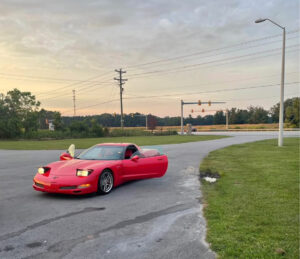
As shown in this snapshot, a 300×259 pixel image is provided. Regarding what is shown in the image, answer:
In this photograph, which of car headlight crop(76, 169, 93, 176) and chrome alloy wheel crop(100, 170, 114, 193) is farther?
chrome alloy wheel crop(100, 170, 114, 193)

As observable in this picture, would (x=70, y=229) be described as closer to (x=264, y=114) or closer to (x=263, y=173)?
(x=263, y=173)

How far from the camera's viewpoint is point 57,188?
6.51m

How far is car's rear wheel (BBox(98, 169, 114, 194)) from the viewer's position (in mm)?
6961

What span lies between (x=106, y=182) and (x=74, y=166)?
0.86 m

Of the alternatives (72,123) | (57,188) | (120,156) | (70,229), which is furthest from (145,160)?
(72,123)

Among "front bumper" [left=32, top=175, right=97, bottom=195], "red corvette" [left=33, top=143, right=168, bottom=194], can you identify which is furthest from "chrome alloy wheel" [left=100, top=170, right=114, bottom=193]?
"front bumper" [left=32, top=175, right=97, bottom=195]

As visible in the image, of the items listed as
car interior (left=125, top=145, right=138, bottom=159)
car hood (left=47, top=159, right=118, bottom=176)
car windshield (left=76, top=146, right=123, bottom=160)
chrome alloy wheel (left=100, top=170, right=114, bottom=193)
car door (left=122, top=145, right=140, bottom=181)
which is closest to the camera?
car hood (left=47, top=159, right=118, bottom=176)

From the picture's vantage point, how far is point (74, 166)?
7086 millimetres

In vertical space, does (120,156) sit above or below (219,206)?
above

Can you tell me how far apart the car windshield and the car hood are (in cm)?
35

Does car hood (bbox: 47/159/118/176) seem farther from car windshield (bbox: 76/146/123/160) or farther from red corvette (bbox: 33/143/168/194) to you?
car windshield (bbox: 76/146/123/160)

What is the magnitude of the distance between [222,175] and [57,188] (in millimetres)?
5492

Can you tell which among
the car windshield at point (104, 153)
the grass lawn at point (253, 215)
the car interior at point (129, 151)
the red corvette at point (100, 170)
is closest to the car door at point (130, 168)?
the red corvette at point (100, 170)

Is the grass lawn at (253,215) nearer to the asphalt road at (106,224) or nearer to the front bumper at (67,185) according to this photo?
the asphalt road at (106,224)
